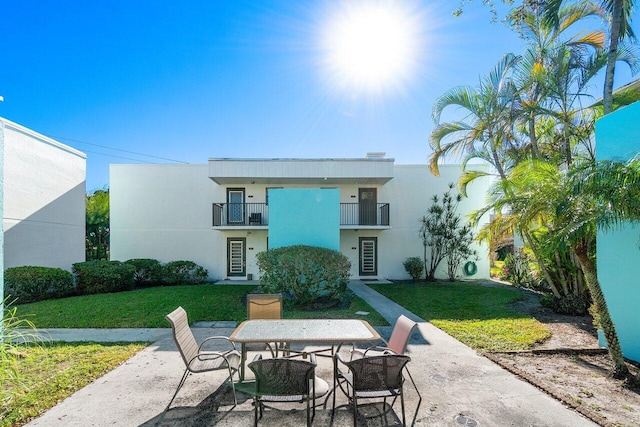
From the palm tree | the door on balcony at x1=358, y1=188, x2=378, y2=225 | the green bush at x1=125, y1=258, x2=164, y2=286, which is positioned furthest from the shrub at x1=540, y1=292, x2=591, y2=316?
the green bush at x1=125, y1=258, x2=164, y2=286

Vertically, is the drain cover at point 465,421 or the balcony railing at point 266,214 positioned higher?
the balcony railing at point 266,214

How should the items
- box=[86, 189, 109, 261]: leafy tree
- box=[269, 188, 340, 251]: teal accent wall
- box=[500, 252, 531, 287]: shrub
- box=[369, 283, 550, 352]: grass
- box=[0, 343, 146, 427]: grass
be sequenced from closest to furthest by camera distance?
box=[0, 343, 146, 427]: grass < box=[369, 283, 550, 352]: grass < box=[269, 188, 340, 251]: teal accent wall < box=[500, 252, 531, 287]: shrub < box=[86, 189, 109, 261]: leafy tree

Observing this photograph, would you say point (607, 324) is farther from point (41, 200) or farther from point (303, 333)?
point (41, 200)

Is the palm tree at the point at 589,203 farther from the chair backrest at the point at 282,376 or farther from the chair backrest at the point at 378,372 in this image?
the chair backrest at the point at 282,376

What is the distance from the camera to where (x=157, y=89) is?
11758 millimetres

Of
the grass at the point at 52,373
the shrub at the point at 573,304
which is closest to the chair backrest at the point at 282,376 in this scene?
the grass at the point at 52,373

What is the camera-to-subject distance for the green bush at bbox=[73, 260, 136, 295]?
40.1ft

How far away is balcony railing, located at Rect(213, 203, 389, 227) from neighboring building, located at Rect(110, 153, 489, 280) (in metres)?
0.05

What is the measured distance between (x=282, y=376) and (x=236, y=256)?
13244mm

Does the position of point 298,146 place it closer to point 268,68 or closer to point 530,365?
point 268,68

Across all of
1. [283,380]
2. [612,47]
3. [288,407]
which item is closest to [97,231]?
[288,407]

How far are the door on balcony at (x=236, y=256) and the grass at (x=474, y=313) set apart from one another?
6525 millimetres

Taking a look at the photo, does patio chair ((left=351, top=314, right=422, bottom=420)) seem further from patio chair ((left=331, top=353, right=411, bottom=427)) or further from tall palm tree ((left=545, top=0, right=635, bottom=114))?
tall palm tree ((left=545, top=0, right=635, bottom=114))

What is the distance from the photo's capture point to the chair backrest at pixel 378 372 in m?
3.12
